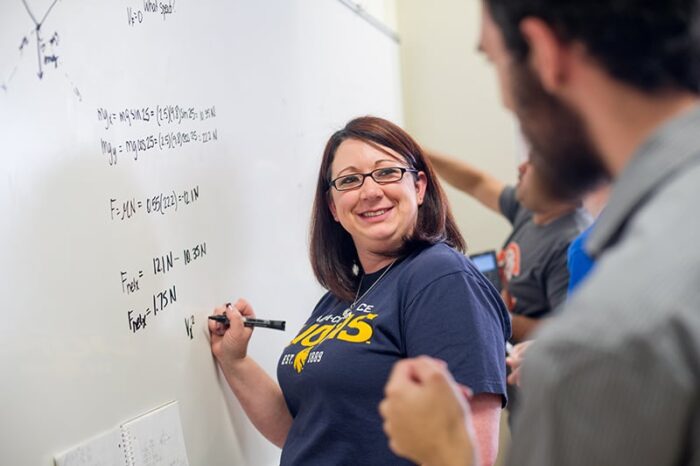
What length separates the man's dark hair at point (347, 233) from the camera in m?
1.48

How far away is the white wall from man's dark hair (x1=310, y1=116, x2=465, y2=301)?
54.2 inches

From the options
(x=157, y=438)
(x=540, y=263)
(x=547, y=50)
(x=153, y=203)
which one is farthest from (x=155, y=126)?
(x=540, y=263)

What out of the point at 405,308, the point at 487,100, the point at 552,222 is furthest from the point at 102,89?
the point at 487,100

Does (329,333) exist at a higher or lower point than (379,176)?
lower

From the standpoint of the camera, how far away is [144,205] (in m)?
1.24

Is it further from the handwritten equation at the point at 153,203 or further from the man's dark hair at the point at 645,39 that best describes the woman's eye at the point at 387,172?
the man's dark hair at the point at 645,39

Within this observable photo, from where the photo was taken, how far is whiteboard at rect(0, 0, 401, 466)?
989 millimetres

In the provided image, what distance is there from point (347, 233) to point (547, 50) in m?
1.07

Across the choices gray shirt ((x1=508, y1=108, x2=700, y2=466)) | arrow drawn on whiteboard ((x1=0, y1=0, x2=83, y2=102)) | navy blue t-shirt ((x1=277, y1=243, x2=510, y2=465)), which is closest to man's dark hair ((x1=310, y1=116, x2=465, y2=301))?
navy blue t-shirt ((x1=277, y1=243, x2=510, y2=465))

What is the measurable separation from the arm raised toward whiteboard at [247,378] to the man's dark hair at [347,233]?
0.20 metres

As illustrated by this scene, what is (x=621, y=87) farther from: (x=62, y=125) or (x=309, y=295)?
(x=309, y=295)

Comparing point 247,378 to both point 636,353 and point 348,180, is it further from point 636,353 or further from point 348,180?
point 636,353

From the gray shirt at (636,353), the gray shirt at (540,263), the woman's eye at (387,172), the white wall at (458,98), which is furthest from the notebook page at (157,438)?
the white wall at (458,98)

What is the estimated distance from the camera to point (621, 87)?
561mm
